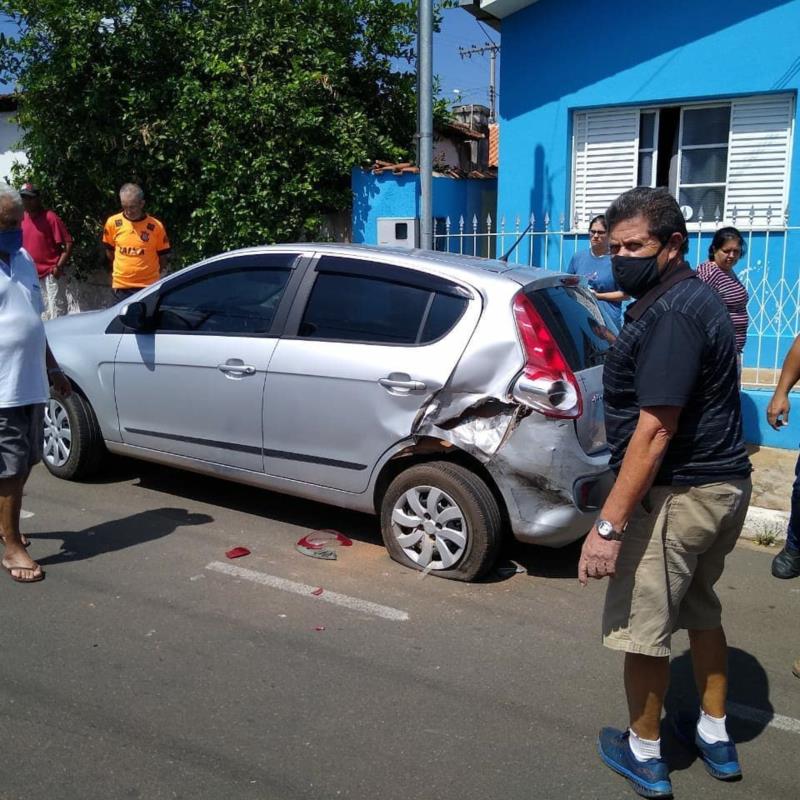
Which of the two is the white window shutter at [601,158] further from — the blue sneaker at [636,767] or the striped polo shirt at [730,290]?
the blue sneaker at [636,767]

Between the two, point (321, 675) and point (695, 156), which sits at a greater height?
point (695, 156)

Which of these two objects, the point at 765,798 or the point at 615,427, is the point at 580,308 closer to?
the point at 615,427

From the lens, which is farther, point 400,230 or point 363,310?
point 400,230

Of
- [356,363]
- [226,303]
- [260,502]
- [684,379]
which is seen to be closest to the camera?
[684,379]

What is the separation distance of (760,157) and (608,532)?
7.07 m

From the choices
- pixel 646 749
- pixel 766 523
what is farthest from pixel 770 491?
pixel 646 749

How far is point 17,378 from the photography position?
14.4 feet

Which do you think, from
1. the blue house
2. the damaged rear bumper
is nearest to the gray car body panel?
the damaged rear bumper

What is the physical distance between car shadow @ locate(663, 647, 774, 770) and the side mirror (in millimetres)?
3623

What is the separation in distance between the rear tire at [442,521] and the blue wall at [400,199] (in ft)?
17.2

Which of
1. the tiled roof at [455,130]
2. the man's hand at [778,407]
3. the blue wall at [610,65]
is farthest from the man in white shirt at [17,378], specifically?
the tiled roof at [455,130]

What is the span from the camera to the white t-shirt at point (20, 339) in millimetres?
4359

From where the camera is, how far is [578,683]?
3.64 meters

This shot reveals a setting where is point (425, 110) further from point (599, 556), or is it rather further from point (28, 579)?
point (599, 556)
